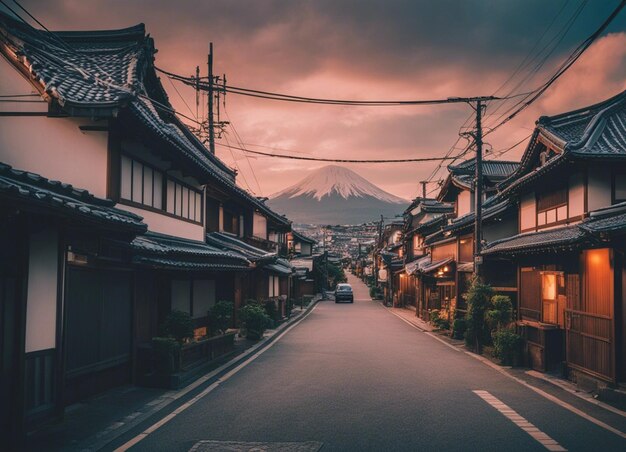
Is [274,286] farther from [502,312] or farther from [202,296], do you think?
[502,312]

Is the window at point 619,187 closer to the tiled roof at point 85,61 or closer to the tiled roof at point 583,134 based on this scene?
the tiled roof at point 583,134

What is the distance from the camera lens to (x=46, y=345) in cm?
792

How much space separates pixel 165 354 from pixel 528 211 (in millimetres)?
13277

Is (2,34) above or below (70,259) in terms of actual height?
above

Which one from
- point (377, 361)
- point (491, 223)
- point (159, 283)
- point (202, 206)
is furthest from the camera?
point (491, 223)

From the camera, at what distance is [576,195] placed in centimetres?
1386

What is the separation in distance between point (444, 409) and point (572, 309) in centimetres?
538

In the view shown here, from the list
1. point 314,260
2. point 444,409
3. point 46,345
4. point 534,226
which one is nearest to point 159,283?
point 46,345

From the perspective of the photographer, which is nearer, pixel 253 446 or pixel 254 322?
pixel 253 446

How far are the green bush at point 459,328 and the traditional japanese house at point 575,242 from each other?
166 inches

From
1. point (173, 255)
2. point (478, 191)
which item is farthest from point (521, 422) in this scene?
point (478, 191)

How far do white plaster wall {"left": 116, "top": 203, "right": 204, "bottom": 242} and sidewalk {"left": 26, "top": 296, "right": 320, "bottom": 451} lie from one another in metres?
4.15

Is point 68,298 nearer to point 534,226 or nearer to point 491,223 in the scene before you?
point 534,226

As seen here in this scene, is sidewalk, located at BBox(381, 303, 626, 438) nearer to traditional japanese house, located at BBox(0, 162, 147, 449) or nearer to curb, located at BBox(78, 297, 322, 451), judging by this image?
curb, located at BBox(78, 297, 322, 451)
